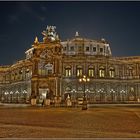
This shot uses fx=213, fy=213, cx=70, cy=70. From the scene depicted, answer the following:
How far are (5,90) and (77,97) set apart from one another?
81.1 ft

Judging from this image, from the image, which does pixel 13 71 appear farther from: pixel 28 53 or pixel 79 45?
pixel 79 45

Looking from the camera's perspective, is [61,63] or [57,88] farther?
[61,63]

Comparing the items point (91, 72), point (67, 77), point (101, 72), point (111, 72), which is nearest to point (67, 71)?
point (67, 77)

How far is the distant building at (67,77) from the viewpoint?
48.6m

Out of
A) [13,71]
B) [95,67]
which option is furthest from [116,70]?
[13,71]

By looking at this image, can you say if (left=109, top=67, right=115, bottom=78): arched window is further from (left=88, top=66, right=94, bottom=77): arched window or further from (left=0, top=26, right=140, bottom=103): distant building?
(left=88, top=66, right=94, bottom=77): arched window

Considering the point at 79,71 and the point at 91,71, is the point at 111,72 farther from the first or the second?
the point at 79,71

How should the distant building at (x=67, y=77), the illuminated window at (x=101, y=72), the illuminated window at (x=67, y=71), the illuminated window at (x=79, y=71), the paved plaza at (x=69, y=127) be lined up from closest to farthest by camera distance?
the paved plaza at (x=69, y=127)
the distant building at (x=67, y=77)
the illuminated window at (x=67, y=71)
the illuminated window at (x=79, y=71)
the illuminated window at (x=101, y=72)

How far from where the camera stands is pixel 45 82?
48.3 m

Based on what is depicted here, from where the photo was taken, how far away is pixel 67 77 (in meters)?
51.1

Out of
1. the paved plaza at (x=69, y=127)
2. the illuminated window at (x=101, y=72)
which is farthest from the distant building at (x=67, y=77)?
the paved plaza at (x=69, y=127)

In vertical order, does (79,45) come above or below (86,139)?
above

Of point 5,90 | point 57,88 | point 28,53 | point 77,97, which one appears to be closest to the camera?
point 57,88

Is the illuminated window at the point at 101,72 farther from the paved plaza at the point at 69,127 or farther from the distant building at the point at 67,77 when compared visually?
the paved plaza at the point at 69,127
